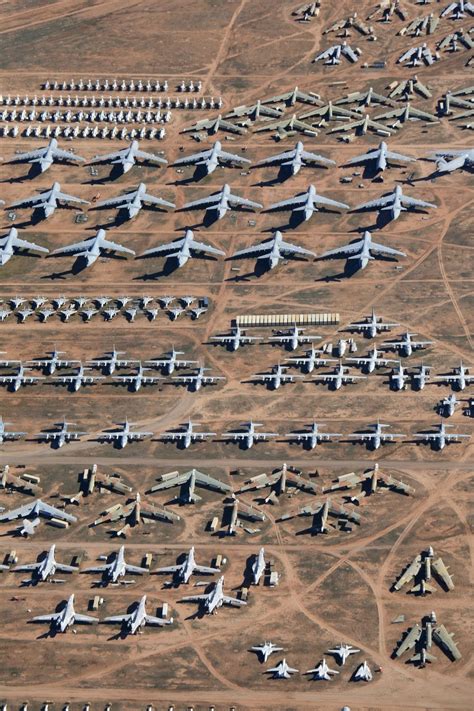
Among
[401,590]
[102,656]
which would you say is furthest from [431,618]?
[102,656]

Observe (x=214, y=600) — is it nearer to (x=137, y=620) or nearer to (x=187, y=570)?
(x=187, y=570)

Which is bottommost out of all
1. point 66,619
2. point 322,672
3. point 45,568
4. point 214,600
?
point 322,672

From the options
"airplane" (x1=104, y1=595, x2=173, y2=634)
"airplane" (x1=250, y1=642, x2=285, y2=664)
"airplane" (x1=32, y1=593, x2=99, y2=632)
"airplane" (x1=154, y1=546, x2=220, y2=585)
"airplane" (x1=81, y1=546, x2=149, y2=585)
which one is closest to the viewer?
"airplane" (x1=250, y1=642, x2=285, y2=664)

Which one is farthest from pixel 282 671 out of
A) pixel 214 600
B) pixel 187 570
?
pixel 187 570

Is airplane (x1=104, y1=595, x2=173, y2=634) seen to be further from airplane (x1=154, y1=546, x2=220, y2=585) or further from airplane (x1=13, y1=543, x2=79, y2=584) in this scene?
airplane (x1=13, y1=543, x2=79, y2=584)

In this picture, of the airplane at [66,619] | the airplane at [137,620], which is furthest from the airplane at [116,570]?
the airplane at [66,619]

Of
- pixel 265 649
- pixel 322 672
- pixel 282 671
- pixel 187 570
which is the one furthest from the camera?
pixel 187 570

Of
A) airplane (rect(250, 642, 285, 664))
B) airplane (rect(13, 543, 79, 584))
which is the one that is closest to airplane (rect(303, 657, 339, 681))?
airplane (rect(250, 642, 285, 664))
